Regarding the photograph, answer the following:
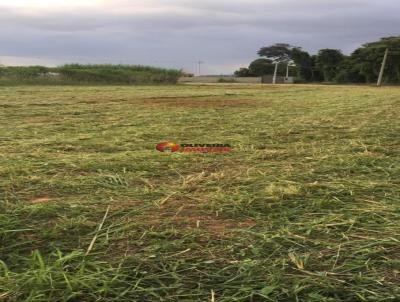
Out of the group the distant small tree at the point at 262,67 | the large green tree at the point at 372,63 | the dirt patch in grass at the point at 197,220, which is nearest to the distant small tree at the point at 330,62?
the large green tree at the point at 372,63

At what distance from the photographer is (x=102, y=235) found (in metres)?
2.35

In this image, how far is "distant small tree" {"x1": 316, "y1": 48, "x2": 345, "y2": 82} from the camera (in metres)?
56.3

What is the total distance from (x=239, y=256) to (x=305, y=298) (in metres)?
0.42

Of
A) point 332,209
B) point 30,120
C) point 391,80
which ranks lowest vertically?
point 391,80

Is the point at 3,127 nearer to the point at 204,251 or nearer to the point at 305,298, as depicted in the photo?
the point at 204,251

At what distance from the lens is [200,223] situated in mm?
2551

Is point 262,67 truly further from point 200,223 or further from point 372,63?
point 200,223

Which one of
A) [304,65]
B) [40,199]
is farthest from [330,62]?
[40,199]

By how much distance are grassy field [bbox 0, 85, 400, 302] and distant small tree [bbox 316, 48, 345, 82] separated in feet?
177

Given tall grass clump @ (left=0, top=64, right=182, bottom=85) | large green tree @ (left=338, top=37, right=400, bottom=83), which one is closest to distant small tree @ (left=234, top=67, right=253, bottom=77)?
large green tree @ (left=338, top=37, right=400, bottom=83)

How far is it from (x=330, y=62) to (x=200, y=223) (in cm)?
5774

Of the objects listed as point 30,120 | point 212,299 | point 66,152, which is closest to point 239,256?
point 212,299

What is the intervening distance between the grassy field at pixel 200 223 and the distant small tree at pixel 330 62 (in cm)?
5398

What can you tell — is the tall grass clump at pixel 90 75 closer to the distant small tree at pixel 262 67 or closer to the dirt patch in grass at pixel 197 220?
the dirt patch in grass at pixel 197 220
